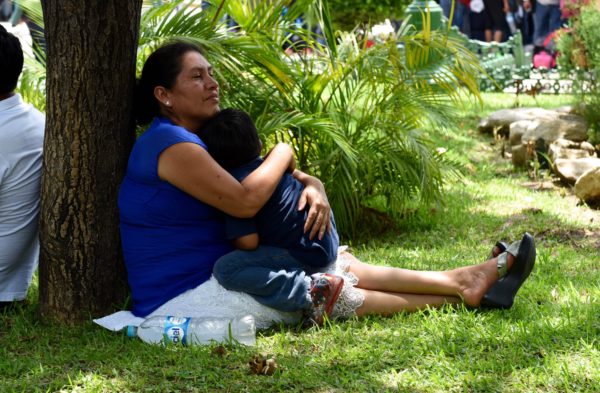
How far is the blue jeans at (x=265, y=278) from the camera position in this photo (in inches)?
155

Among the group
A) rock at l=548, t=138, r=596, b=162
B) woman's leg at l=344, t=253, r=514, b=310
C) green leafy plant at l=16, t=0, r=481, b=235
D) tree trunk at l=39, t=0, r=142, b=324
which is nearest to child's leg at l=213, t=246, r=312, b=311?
woman's leg at l=344, t=253, r=514, b=310

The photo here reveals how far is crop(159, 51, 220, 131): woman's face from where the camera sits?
4.12 m

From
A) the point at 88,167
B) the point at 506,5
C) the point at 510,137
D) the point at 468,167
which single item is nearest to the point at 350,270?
the point at 88,167

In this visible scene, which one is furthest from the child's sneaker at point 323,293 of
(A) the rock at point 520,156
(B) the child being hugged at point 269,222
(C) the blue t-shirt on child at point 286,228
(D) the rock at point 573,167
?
(A) the rock at point 520,156

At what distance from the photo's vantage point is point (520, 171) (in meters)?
8.34

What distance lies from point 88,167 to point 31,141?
0.40 meters

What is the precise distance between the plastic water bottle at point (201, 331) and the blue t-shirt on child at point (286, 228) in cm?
36

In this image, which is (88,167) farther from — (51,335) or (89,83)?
(51,335)

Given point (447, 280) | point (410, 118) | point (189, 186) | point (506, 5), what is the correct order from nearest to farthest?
point (189, 186) < point (447, 280) < point (410, 118) < point (506, 5)

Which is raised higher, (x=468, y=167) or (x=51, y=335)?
(x=51, y=335)

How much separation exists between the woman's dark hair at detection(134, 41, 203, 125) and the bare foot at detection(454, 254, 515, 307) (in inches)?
61.0

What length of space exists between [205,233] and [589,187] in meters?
3.66

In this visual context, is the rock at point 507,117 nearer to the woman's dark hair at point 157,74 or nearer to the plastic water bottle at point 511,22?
the woman's dark hair at point 157,74

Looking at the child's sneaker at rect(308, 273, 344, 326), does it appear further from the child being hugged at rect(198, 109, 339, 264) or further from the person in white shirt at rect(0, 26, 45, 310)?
the person in white shirt at rect(0, 26, 45, 310)
